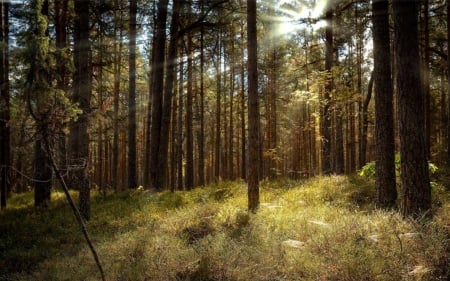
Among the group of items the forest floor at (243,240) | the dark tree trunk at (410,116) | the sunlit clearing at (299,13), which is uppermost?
the sunlit clearing at (299,13)

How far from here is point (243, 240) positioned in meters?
7.08

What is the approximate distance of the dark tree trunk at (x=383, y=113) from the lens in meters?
8.71

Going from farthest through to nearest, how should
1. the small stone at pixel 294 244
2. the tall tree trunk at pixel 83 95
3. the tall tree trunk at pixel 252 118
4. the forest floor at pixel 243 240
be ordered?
the tall tree trunk at pixel 83 95 < the tall tree trunk at pixel 252 118 < the small stone at pixel 294 244 < the forest floor at pixel 243 240

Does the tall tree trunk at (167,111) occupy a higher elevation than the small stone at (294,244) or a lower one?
higher

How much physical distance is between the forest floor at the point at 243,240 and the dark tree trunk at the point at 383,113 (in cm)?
64

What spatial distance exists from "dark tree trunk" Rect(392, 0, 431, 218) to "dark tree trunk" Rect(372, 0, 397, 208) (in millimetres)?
1469

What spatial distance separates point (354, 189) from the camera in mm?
10766

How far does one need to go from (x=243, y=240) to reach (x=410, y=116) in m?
3.66

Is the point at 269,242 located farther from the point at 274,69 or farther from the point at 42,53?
the point at 274,69

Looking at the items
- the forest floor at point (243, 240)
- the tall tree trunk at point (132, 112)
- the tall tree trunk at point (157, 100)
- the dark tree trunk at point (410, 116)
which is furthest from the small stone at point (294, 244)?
the tall tree trunk at point (132, 112)

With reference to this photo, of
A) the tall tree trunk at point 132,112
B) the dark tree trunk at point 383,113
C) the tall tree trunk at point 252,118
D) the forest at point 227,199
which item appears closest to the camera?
the forest at point 227,199

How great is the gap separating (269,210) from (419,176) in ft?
10.8

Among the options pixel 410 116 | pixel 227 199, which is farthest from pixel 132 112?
pixel 410 116

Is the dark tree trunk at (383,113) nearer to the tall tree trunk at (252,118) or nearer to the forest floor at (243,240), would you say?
the forest floor at (243,240)
